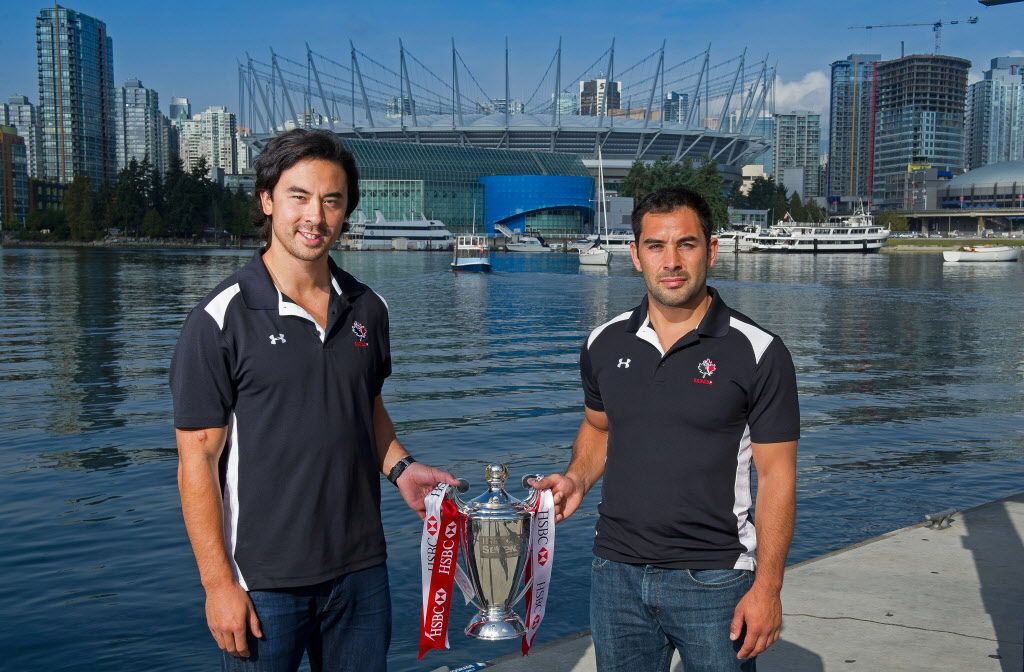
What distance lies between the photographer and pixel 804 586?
5266mm

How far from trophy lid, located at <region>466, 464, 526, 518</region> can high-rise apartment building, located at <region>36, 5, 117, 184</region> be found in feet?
654

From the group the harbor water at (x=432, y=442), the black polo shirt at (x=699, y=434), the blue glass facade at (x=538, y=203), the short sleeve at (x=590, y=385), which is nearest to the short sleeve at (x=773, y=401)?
the black polo shirt at (x=699, y=434)

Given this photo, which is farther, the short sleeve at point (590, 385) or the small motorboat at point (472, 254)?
the small motorboat at point (472, 254)

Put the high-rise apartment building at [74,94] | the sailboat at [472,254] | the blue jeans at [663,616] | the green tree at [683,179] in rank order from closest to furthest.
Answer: the blue jeans at [663,616], the sailboat at [472,254], the green tree at [683,179], the high-rise apartment building at [74,94]

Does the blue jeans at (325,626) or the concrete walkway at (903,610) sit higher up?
the blue jeans at (325,626)

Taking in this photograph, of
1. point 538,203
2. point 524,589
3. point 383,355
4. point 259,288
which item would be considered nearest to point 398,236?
point 538,203

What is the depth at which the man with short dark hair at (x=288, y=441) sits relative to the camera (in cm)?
260

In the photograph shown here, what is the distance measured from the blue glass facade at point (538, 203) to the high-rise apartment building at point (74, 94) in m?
87.6

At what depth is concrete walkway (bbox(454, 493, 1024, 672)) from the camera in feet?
14.0

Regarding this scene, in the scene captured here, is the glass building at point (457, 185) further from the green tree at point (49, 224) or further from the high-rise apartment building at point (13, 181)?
the high-rise apartment building at point (13, 181)

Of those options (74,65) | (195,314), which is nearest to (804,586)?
(195,314)

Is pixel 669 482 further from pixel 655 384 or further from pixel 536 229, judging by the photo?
pixel 536 229

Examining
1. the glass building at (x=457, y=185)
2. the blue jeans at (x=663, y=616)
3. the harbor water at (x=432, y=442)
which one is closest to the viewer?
the blue jeans at (x=663, y=616)

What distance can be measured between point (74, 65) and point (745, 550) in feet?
678
